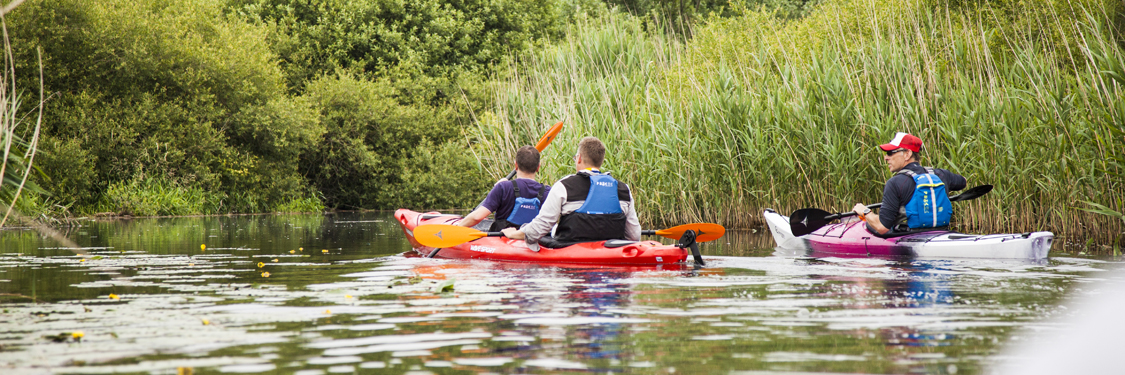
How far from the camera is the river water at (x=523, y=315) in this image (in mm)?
3539

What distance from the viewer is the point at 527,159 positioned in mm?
8094

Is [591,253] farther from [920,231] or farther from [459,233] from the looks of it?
[920,231]

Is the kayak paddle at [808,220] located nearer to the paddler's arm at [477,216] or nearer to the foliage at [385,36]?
the paddler's arm at [477,216]

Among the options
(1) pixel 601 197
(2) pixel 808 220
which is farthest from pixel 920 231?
(1) pixel 601 197

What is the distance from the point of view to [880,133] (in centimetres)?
947

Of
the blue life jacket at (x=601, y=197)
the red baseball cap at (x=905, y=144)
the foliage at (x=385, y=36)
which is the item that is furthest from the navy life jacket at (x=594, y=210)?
the foliage at (x=385, y=36)

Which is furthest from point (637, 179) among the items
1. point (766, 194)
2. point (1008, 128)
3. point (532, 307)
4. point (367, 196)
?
point (367, 196)

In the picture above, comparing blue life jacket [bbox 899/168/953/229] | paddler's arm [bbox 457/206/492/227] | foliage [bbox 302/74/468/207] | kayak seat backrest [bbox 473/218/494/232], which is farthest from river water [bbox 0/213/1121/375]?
foliage [bbox 302/74/468/207]

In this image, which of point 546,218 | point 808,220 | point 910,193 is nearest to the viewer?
point 546,218

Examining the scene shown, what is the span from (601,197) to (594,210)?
0.42 ft

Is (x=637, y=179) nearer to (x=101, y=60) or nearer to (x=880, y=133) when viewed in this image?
(x=880, y=133)

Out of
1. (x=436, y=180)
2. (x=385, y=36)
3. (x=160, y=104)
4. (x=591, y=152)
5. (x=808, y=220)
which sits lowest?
(x=808, y=220)

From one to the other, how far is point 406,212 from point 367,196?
16.8 metres

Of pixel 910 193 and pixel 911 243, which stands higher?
pixel 910 193
